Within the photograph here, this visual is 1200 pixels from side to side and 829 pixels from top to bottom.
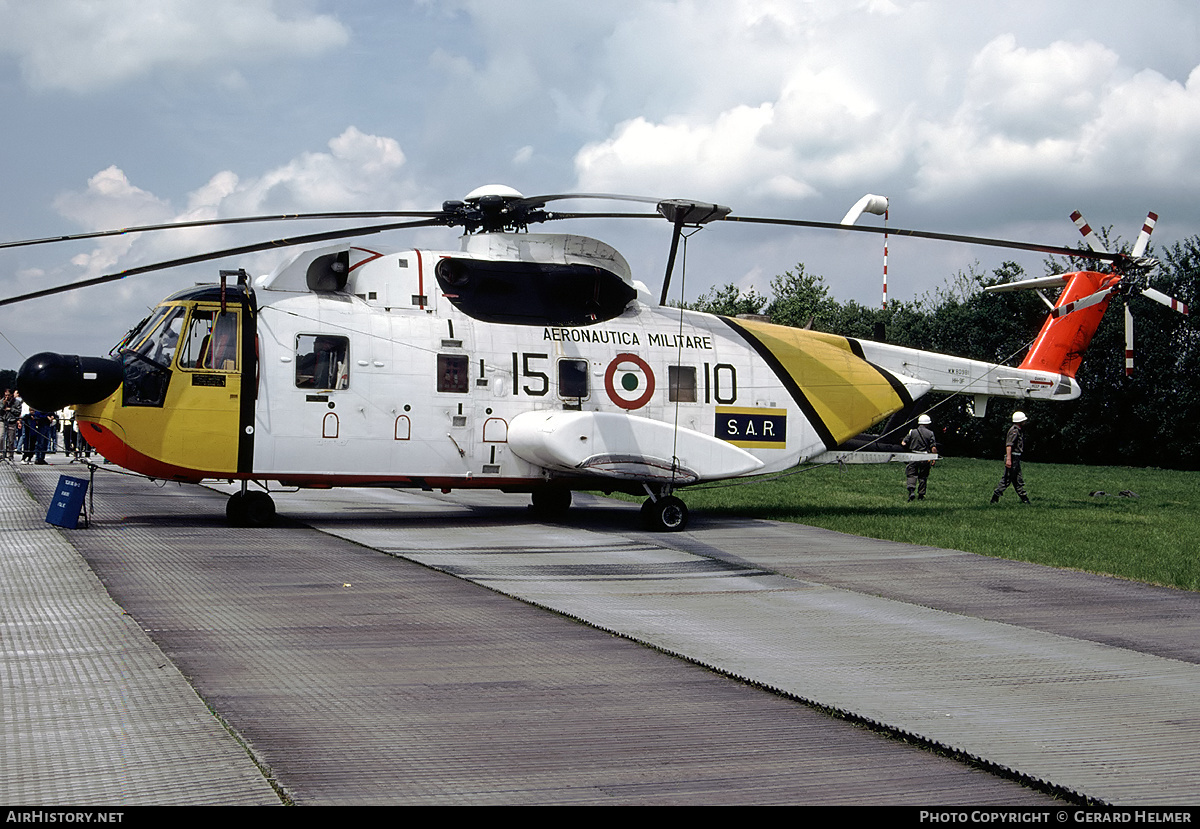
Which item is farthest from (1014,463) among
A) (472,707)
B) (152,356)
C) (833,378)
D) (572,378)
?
(472,707)

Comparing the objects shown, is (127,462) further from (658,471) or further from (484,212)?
(658,471)

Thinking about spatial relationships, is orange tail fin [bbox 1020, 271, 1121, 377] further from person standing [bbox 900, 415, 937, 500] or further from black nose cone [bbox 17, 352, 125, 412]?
black nose cone [bbox 17, 352, 125, 412]

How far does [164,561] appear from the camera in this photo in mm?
11031

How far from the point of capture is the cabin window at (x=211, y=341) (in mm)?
14289

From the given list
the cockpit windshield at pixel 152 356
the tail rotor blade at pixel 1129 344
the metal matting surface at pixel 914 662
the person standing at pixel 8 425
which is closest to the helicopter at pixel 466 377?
the cockpit windshield at pixel 152 356

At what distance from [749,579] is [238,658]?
575 centimetres

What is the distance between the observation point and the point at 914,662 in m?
7.35

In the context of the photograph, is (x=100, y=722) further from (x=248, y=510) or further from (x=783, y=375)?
(x=783, y=375)

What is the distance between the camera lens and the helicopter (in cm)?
1411

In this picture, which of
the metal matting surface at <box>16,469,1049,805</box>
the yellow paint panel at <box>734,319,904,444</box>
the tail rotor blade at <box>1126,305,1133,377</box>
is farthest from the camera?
the tail rotor blade at <box>1126,305,1133,377</box>

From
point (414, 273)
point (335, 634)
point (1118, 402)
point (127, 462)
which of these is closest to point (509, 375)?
point (414, 273)

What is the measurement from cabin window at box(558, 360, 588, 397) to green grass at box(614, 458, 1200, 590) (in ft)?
14.4

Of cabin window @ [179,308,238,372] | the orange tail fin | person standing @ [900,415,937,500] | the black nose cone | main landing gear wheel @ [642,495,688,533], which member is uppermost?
the orange tail fin

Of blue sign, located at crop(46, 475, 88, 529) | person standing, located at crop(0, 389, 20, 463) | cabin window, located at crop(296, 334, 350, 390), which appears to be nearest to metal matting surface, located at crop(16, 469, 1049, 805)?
blue sign, located at crop(46, 475, 88, 529)
